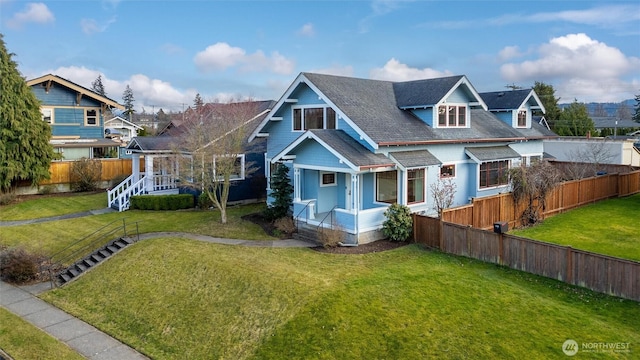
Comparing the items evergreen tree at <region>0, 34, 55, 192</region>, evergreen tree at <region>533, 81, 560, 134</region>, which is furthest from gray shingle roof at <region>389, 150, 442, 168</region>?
evergreen tree at <region>533, 81, 560, 134</region>

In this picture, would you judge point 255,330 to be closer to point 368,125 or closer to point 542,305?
point 542,305

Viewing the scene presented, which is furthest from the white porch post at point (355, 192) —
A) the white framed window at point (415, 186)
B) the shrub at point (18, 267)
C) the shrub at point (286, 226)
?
the shrub at point (18, 267)

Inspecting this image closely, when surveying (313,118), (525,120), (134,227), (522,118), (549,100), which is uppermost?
(549,100)

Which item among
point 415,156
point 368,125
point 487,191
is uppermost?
point 368,125

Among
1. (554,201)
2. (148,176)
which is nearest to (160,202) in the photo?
(148,176)

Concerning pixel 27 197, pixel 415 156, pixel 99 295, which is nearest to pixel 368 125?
pixel 415 156

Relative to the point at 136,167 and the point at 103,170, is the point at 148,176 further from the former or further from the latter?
the point at 103,170
